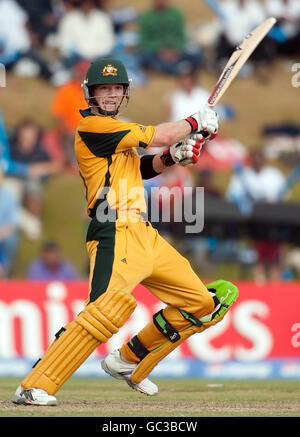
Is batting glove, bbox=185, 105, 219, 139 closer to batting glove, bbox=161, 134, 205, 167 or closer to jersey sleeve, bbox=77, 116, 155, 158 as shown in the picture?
batting glove, bbox=161, 134, 205, 167

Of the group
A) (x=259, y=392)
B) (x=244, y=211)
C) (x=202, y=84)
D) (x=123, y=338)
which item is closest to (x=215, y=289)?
(x=259, y=392)

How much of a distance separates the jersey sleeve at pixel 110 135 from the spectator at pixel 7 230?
4.95 metres

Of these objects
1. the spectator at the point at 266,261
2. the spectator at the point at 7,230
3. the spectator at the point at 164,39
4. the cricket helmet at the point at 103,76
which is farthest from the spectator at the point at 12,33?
the cricket helmet at the point at 103,76

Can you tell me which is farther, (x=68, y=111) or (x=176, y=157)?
(x=68, y=111)

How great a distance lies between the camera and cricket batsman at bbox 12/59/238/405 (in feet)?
18.0

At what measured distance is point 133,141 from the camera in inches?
225

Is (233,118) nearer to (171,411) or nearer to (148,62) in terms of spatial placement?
(148,62)

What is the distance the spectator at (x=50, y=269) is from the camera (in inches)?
409

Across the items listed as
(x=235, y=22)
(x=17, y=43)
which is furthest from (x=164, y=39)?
(x=17, y=43)

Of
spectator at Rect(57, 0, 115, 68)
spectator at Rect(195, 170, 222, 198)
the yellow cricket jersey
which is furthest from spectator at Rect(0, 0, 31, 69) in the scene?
the yellow cricket jersey

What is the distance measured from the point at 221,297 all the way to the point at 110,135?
4.67ft

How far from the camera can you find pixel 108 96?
5.93 meters

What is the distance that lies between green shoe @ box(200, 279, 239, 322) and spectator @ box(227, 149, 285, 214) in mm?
4542

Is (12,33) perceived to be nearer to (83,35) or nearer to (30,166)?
(83,35)
